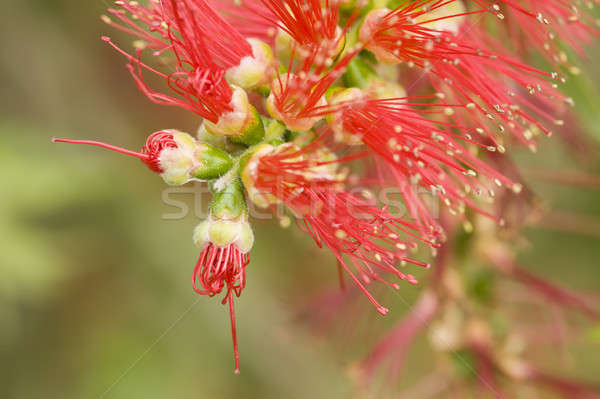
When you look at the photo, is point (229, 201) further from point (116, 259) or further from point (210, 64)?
point (116, 259)

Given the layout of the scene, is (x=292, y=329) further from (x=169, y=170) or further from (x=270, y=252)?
(x=169, y=170)

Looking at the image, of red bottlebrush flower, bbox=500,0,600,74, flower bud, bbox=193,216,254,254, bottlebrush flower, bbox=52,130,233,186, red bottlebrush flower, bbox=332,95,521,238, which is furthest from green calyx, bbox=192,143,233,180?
red bottlebrush flower, bbox=500,0,600,74

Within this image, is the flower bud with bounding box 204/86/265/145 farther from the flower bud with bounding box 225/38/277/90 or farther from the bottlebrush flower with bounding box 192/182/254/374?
the bottlebrush flower with bounding box 192/182/254/374

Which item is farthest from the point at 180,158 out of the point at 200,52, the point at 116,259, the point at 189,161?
the point at 116,259

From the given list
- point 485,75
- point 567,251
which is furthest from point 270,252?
point 485,75

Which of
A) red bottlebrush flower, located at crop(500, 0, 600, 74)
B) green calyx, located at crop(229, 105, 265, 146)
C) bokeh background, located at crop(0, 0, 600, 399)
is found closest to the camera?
green calyx, located at crop(229, 105, 265, 146)

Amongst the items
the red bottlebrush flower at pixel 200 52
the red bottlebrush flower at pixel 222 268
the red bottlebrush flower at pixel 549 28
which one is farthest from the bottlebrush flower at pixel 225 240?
the red bottlebrush flower at pixel 549 28
